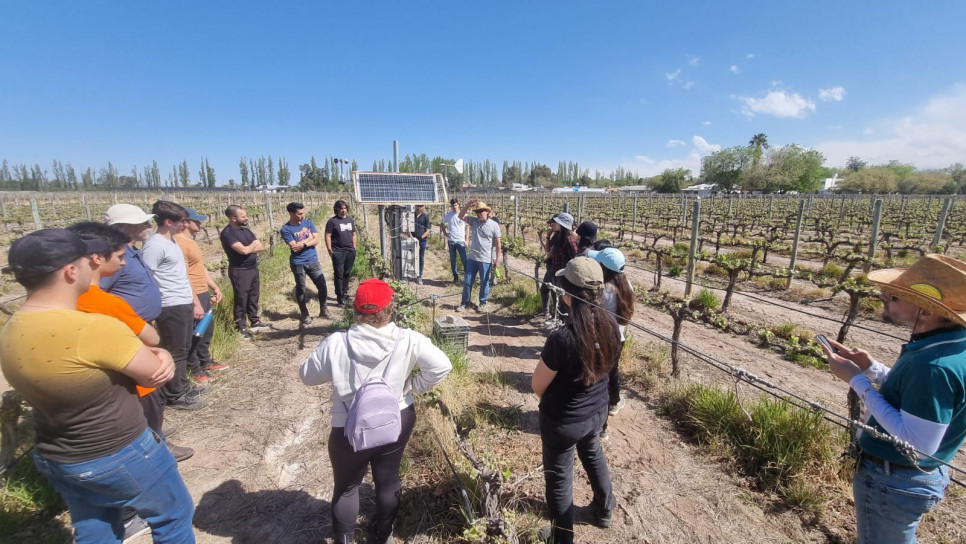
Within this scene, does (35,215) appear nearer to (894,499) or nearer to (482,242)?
(482,242)

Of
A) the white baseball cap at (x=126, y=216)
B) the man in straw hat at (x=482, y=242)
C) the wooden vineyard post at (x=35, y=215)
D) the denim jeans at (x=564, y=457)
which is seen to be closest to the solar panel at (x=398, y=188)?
the man in straw hat at (x=482, y=242)

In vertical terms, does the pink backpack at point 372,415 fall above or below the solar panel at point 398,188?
below

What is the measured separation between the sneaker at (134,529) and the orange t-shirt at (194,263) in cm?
222

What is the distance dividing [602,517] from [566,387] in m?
1.14

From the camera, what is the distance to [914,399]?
1.47 meters

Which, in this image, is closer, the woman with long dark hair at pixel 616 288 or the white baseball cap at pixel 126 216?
the white baseball cap at pixel 126 216

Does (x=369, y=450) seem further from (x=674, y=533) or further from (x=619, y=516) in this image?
(x=674, y=533)

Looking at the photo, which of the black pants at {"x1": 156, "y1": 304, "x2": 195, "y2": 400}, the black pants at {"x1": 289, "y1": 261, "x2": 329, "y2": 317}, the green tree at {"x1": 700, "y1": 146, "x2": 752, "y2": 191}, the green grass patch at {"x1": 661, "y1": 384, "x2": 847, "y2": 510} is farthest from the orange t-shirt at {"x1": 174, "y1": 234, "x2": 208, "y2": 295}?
the green tree at {"x1": 700, "y1": 146, "x2": 752, "y2": 191}

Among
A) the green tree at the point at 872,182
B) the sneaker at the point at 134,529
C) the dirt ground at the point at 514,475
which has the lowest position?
the dirt ground at the point at 514,475

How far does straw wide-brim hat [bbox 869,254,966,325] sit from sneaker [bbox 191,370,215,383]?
5374 mm

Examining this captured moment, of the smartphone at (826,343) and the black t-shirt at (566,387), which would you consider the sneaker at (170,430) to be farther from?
the smartphone at (826,343)

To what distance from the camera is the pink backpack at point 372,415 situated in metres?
1.82

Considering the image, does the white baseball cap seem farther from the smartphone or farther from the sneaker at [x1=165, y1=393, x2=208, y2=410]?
the smartphone

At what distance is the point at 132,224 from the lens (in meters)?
2.88
